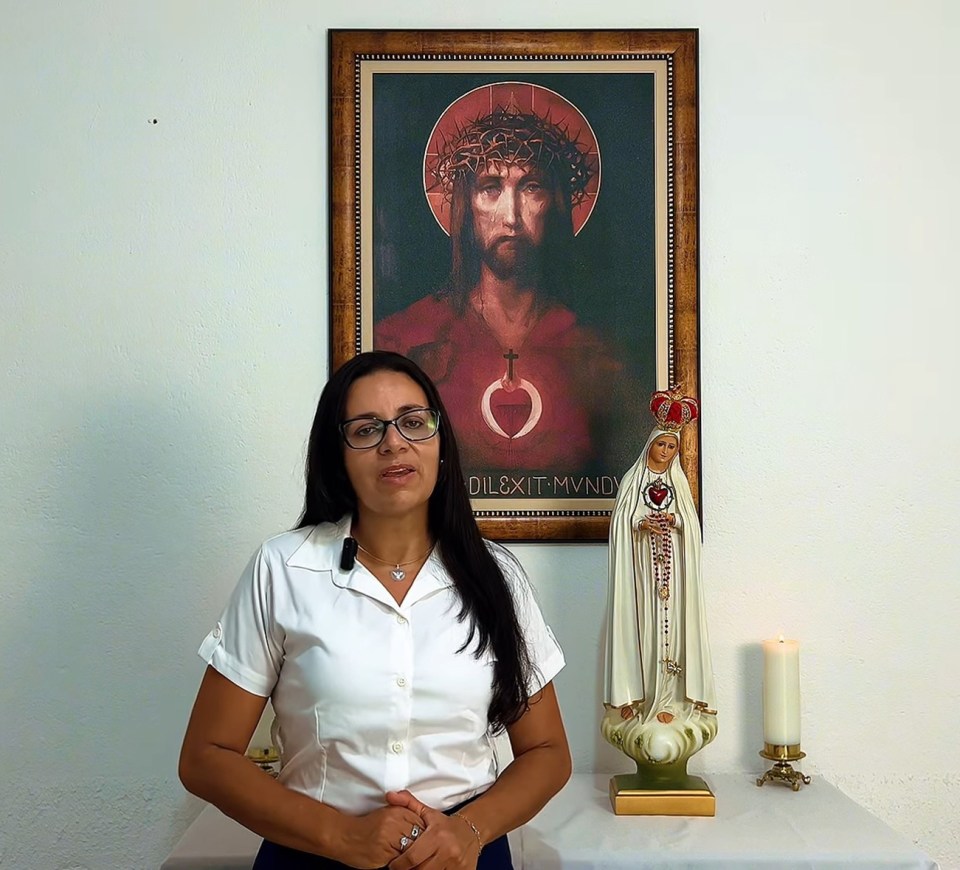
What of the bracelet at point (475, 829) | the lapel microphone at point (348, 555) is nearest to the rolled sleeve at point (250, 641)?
the lapel microphone at point (348, 555)

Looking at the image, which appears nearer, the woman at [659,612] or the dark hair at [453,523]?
the dark hair at [453,523]

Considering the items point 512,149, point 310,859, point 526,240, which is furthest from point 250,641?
point 512,149

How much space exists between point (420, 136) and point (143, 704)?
1.31 metres

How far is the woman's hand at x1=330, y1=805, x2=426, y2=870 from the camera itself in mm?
1408

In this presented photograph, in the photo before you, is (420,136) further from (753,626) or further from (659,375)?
(753,626)

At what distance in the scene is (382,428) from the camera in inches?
62.4

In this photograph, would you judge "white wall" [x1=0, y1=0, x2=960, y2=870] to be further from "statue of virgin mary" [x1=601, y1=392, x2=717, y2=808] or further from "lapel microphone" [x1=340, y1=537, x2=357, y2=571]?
"lapel microphone" [x1=340, y1=537, x2=357, y2=571]

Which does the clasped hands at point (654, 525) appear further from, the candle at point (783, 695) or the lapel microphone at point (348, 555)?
the lapel microphone at point (348, 555)

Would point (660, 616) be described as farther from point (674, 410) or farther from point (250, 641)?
point (250, 641)

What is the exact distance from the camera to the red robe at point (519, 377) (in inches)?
86.2

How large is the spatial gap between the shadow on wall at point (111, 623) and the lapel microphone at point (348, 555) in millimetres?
681

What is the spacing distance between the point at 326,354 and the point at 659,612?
855 millimetres

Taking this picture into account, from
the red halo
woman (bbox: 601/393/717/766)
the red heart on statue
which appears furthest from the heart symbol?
the red halo

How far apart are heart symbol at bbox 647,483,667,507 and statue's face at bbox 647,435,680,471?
0.11 ft
